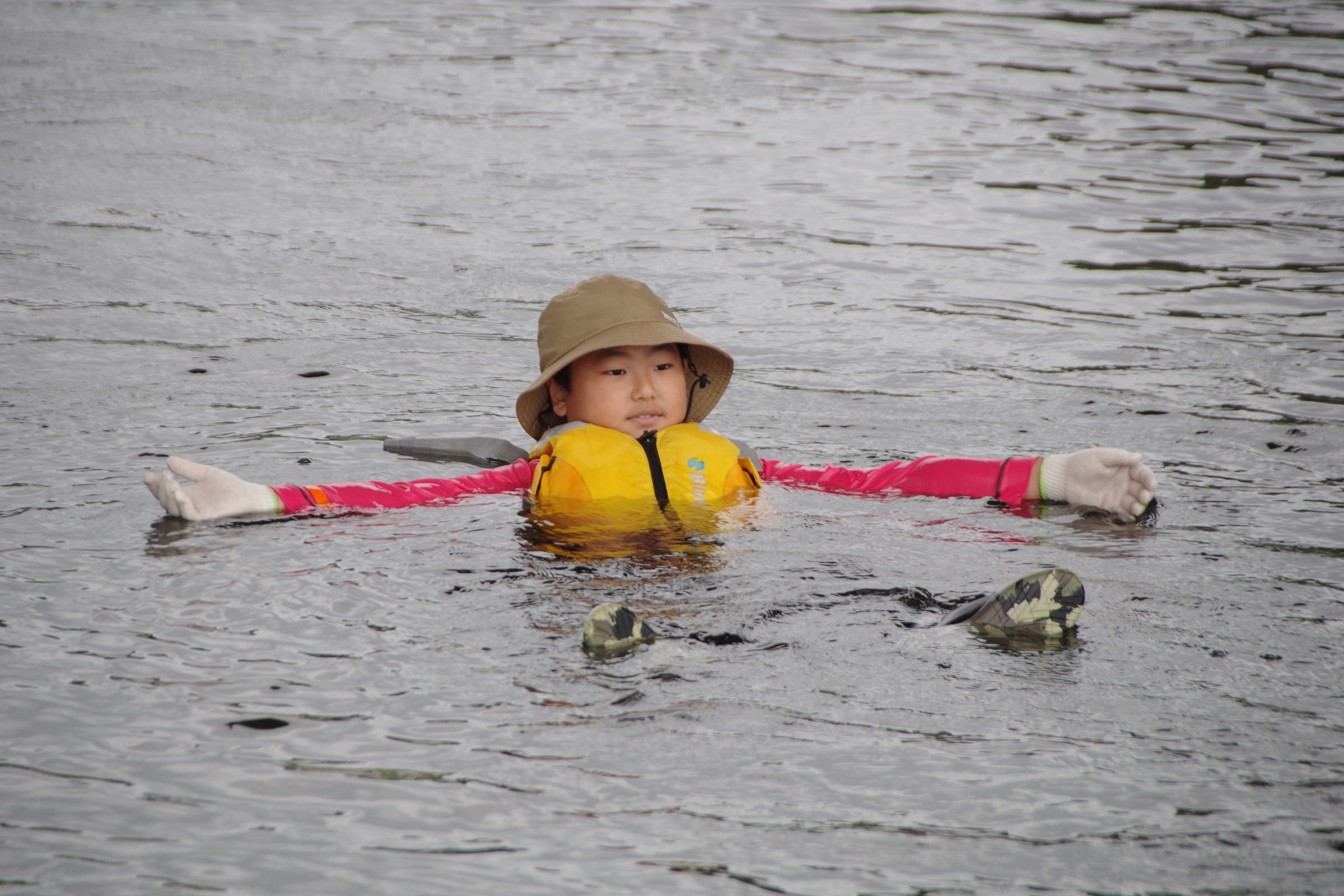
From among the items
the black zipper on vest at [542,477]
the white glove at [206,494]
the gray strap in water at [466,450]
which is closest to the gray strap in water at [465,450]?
the gray strap in water at [466,450]

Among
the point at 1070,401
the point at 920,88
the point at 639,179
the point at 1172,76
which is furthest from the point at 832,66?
the point at 1070,401

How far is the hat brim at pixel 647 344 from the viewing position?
192 inches

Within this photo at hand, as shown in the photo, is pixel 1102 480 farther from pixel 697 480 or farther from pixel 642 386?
pixel 642 386

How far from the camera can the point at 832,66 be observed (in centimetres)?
1612

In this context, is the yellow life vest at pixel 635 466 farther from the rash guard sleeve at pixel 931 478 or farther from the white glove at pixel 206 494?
the white glove at pixel 206 494

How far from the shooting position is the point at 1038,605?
350 centimetres

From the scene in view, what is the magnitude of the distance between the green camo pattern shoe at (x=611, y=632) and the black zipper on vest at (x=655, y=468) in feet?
4.52

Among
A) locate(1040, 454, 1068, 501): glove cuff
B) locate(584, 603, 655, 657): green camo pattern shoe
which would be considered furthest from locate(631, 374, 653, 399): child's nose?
locate(584, 603, 655, 657): green camo pattern shoe

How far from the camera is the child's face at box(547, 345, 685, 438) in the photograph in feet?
16.4

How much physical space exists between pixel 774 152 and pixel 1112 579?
898 cm

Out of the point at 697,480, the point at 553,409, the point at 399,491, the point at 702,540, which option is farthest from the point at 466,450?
the point at 702,540

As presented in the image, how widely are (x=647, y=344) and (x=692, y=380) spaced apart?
0.62m

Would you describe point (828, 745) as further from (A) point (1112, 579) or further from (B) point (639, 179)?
(B) point (639, 179)

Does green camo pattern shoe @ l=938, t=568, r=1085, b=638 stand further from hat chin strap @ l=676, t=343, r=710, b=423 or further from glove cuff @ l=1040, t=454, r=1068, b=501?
hat chin strap @ l=676, t=343, r=710, b=423
